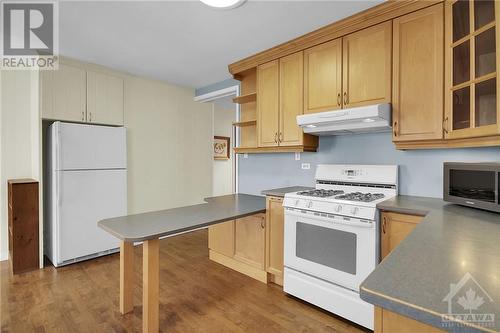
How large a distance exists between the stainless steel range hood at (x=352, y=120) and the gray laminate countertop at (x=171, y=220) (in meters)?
0.93

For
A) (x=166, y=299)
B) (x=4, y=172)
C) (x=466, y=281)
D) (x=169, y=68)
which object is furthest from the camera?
(x=169, y=68)

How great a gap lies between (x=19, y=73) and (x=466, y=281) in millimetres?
4299

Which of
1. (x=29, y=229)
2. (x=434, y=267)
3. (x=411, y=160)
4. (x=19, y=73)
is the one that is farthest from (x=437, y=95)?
(x=19, y=73)

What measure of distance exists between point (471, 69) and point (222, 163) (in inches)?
185

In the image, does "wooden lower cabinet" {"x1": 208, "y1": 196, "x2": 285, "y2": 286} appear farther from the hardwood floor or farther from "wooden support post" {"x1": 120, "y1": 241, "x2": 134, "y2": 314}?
"wooden support post" {"x1": 120, "y1": 241, "x2": 134, "y2": 314}

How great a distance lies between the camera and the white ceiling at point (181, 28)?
2.01 meters

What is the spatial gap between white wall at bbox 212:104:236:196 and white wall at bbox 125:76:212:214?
3.26 ft

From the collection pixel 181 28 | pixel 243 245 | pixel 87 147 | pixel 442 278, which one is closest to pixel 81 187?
pixel 87 147

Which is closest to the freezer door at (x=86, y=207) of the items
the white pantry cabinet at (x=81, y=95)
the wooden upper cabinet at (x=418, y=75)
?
the white pantry cabinet at (x=81, y=95)

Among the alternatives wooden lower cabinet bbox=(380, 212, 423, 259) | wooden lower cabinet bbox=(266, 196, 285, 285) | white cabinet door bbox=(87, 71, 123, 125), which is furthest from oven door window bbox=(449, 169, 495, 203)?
white cabinet door bbox=(87, 71, 123, 125)

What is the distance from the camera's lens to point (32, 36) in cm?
248

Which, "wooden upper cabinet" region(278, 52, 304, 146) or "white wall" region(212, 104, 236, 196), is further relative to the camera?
"white wall" region(212, 104, 236, 196)

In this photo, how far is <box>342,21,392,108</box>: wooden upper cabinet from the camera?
200 centimetres

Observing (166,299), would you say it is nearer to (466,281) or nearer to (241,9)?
(466,281)
